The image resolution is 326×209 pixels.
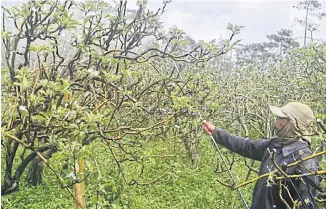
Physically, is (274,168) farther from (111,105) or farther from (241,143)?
(111,105)

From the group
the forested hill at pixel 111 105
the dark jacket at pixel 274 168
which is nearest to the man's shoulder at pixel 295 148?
the dark jacket at pixel 274 168

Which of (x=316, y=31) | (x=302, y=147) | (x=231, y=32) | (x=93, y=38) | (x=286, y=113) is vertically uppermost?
(x=316, y=31)

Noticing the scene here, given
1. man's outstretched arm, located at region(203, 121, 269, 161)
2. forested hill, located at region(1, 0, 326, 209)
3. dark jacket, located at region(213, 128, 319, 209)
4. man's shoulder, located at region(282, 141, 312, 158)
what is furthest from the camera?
man's outstretched arm, located at region(203, 121, 269, 161)

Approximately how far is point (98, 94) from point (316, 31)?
19.4m

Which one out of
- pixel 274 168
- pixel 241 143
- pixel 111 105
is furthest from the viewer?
pixel 111 105

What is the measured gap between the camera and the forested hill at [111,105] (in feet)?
7.29

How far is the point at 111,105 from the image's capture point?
374 centimetres

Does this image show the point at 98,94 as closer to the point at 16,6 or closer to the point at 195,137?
the point at 16,6

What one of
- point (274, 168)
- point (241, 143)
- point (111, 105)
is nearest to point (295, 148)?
point (274, 168)

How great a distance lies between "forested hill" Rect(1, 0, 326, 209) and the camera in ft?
7.29

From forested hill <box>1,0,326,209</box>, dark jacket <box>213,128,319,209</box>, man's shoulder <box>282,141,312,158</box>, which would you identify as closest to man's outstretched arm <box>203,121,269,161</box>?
dark jacket <box>213,128,319,209</box>

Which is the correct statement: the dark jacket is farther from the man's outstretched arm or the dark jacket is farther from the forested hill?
the forested hill

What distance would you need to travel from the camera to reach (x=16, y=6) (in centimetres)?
277

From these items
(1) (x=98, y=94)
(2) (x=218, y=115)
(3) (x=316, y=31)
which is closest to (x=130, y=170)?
(2) (x=218, y=115)
